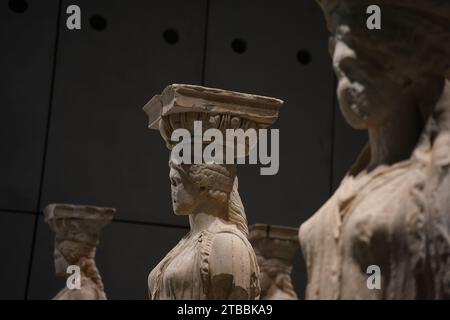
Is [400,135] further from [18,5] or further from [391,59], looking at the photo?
[18,5]

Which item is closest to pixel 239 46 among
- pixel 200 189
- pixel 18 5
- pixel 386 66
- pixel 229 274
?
pixel 18 5

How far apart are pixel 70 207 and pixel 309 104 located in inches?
137

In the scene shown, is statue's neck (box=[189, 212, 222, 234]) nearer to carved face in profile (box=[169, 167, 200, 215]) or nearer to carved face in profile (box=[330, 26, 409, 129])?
carved face in profile (box=[169, 167, 200, 215])

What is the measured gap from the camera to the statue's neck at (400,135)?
10.5 feet

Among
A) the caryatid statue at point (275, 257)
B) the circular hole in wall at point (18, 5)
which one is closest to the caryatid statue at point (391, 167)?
the caryatid statue at point (275, 257)

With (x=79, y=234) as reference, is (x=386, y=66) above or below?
below

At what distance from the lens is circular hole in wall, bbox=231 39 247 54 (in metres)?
10.8

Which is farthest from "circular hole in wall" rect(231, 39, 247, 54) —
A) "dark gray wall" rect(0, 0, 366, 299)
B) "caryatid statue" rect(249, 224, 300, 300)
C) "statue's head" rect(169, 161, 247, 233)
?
"statue's head" rect(169, 161, 247, 233)

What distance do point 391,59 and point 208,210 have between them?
2281 millimetres

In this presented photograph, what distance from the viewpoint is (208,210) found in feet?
17.3

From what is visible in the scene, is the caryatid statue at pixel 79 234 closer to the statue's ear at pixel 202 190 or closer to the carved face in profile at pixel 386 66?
the statue's ear at pixel 202 190

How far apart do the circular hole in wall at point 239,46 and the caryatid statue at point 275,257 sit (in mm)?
2630
